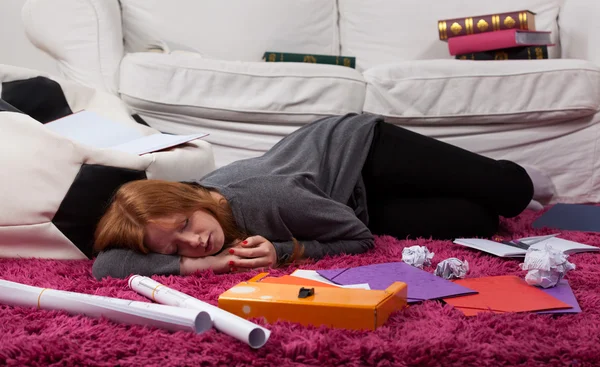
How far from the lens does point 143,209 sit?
106cm

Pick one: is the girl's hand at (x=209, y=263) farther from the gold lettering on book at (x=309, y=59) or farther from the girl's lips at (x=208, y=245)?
the gold lettering on book at (x=309, y=59)

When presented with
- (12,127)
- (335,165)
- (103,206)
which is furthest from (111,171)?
(335,165)

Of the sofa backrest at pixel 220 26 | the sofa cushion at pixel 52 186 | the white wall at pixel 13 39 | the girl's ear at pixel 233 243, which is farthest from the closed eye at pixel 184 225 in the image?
the white wall at pixel 13 39

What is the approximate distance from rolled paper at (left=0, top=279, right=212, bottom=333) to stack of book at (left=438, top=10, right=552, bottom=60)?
1.56 meters

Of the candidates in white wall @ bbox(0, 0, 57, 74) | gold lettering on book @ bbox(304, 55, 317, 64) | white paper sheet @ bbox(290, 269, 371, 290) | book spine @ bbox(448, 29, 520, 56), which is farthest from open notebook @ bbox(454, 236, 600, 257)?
white wall @ bbox(0, 0, 57, 74)

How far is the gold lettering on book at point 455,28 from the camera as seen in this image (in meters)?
2.09

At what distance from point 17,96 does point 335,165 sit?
2.57 ft

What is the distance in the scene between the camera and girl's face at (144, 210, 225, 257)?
3.48 ft

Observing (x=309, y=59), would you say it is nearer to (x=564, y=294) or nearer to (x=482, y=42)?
(x=482, y=42)

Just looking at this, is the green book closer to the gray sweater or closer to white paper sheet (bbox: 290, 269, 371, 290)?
the gray sweater

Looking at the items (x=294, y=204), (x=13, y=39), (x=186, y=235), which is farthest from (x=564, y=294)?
(x=13, y=39)

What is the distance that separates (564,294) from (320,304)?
38 cm

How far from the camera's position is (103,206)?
1.19 meters

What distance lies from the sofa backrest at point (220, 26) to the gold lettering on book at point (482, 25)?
0.63 metres
